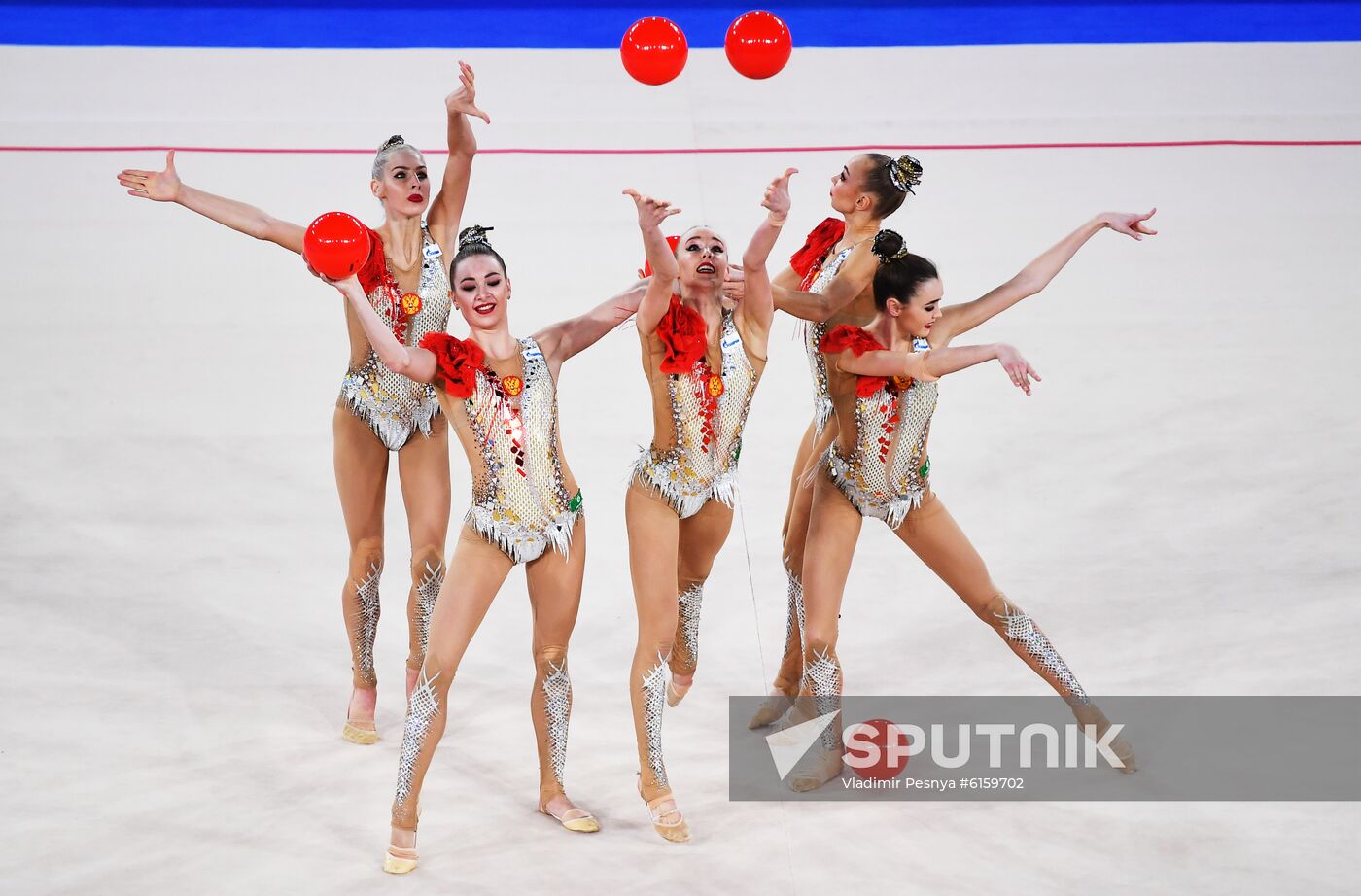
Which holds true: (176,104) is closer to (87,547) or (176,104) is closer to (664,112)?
(664,112)

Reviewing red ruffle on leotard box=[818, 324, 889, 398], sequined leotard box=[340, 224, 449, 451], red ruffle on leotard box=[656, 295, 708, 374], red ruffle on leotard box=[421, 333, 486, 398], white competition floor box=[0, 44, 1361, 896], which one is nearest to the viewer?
red ruffle on leotard box=[421, 333, 486, 398]

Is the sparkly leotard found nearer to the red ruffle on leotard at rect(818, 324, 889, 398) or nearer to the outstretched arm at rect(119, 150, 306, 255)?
the red ruffle on leotard at rect(818, 324, 889, 398)

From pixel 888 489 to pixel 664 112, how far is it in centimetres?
596

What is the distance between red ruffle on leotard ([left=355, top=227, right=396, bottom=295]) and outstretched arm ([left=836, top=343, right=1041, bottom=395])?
1.43 meters

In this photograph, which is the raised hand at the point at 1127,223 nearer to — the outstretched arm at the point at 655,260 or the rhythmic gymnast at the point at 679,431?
the rhythmic gymnast at the point at 679,431

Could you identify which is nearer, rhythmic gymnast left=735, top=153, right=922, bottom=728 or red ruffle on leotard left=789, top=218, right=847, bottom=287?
rhythmic gymnast left=735, top=153, right=922, bottom=728

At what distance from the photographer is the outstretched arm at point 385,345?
385 centimetres

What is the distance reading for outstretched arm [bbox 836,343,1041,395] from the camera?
3.88 m

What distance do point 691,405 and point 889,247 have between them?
30.3 inches

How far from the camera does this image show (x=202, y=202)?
14.0 feet

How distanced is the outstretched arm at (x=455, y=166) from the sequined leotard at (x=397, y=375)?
0.38ft

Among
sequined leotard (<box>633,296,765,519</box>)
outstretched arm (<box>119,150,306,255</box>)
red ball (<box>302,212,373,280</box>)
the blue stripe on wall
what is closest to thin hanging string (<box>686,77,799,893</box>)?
sequined leotard (<box>633,296,765,519</box>)

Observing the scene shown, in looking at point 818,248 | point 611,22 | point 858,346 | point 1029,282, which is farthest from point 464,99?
point 611,22

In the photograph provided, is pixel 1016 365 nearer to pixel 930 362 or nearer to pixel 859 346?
pixel 930 362
